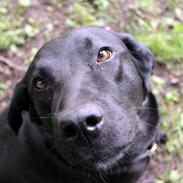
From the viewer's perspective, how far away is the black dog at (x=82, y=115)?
2533 mm

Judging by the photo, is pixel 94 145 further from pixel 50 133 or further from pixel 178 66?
pixel 178 66

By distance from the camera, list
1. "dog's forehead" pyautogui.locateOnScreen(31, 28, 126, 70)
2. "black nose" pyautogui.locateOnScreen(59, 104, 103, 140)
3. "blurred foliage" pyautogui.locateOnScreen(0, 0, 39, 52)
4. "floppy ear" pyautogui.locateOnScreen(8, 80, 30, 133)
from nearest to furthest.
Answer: "black nose" pyautogui.locateOnScreen(59, 104, 103, 140) < "dog's forehead" pyautogui.locateOnScreen(31, 28, 126, 70) < "floppy ear" pyautogui.locateOnScreen(8, 80, 30, 133) < "blurred foliage" pyautogui.locateOnScreen(0, 0, 39, 52)

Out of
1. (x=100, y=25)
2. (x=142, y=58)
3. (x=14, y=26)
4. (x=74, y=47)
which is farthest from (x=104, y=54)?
(x=14, y=26)

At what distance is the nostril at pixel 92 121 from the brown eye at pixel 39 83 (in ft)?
2.30

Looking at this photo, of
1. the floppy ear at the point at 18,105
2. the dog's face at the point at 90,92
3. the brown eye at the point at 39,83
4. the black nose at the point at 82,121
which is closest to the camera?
the black nose at the point at 82,121

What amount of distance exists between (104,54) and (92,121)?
0.73 metres

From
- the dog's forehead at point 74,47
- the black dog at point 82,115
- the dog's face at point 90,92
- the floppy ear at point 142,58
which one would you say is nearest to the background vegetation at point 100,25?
the black dog at point 82,115

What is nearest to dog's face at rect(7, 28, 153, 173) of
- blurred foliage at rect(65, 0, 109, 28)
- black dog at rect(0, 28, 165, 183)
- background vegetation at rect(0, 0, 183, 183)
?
black dog at rect(0, 28, 165, 183)

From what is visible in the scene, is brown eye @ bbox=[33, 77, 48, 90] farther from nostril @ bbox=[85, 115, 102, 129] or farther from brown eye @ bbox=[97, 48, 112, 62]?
nostril @ bbox=[85, 115, 102, 129]

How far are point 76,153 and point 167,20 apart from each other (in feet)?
9.52

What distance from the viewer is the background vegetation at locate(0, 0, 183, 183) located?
15.6 ft

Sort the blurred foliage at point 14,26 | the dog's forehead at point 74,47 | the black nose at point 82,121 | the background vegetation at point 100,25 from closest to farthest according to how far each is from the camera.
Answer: the black nose at point 82,121 → the dog's forehead at point 74,47 → the background vegetation at point 100,25 → the blurred foliage at point 14,26

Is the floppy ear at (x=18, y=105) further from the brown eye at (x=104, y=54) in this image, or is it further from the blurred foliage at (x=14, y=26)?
the blurred foliage at (x=14, y=26)

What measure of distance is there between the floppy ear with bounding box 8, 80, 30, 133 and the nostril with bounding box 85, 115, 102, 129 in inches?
40.3
